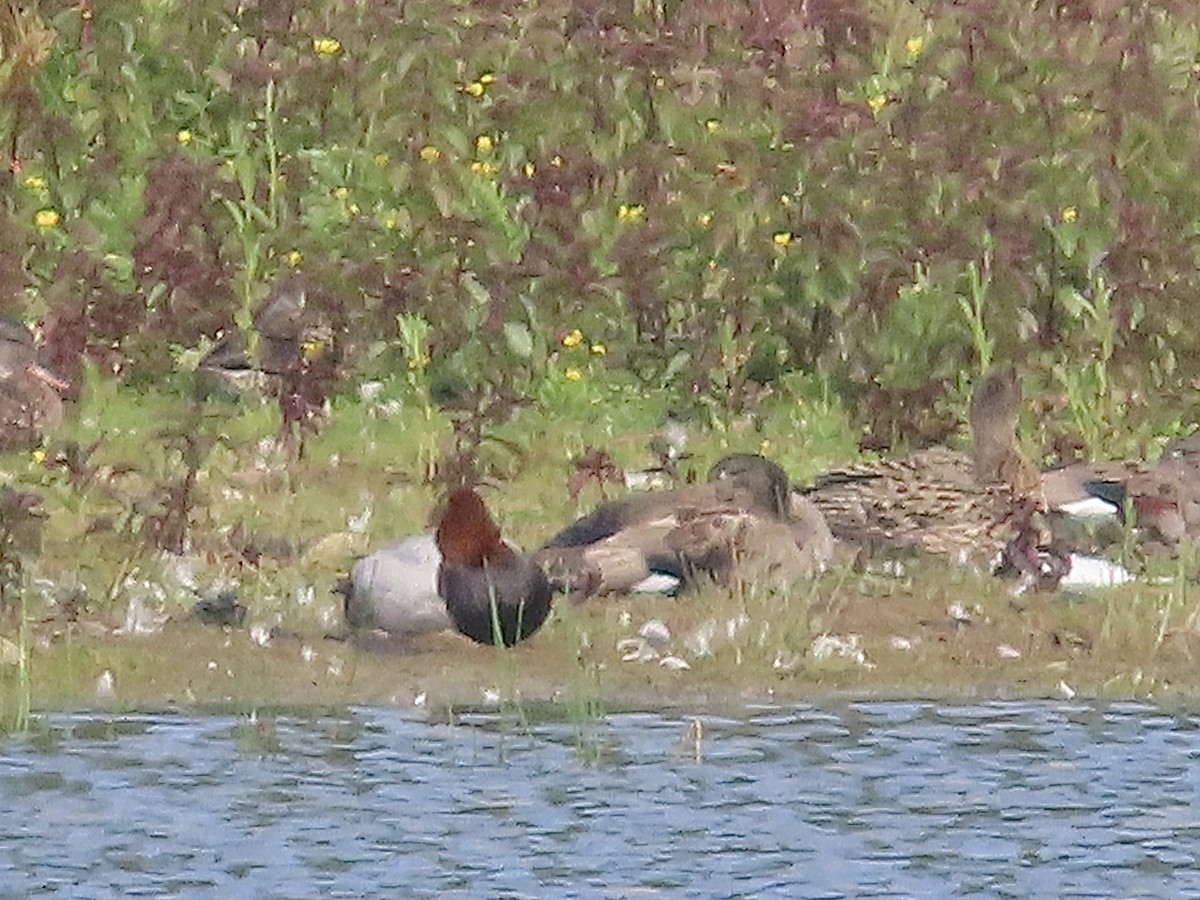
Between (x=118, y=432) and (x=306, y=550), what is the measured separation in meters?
1.73

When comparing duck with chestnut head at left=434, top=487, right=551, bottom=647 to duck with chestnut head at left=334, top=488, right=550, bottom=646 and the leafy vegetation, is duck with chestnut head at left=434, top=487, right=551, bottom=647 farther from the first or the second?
the leafy vegetation

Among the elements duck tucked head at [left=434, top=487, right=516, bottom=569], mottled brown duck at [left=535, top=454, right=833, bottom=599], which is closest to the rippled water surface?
duck tucked head at [left=434, top=487, right=516, bottom=569]

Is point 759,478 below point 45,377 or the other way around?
below

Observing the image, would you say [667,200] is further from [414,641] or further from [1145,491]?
[414,641]

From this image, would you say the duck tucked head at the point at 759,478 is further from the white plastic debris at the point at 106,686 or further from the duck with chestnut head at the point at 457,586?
the white plastic debris at the point at 106,686

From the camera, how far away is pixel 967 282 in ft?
37.5

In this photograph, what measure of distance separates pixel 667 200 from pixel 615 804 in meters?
5.12

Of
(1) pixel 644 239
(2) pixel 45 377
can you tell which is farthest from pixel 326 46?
(2) pixel 45 377

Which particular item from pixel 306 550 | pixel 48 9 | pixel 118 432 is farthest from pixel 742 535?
pixel 48 9

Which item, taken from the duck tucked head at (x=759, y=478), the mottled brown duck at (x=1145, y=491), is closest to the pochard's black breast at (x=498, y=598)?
the duck tucked head at (x=759, y=478)

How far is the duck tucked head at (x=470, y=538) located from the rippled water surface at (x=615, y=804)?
67 cm

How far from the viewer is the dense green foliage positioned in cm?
1140

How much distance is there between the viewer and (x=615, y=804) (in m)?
7.00

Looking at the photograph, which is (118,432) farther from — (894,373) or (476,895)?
(476,895)
